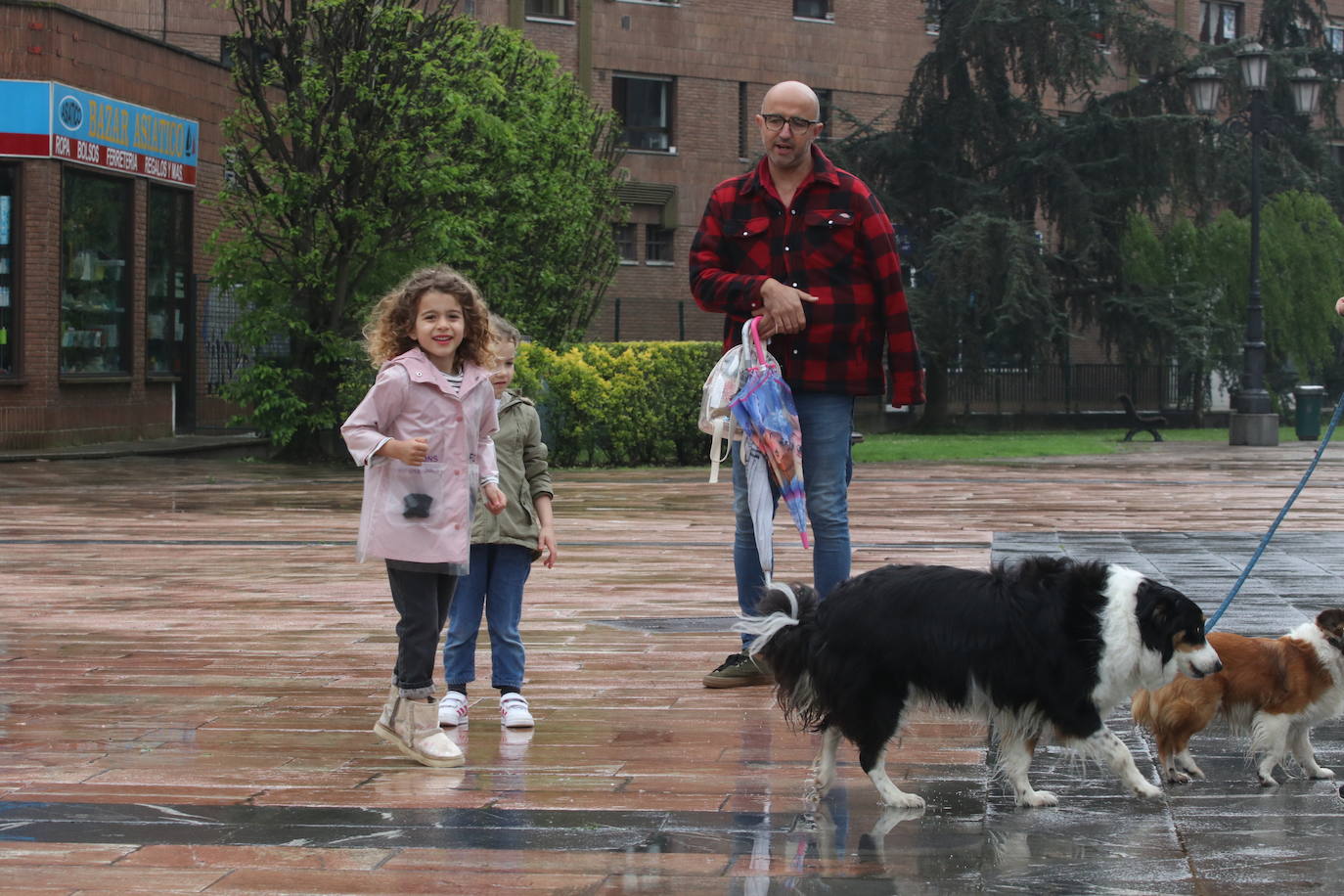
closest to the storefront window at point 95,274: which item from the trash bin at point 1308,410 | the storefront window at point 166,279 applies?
the storefront window at point 166,279

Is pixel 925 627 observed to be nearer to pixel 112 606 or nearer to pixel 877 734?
pixel 877 734

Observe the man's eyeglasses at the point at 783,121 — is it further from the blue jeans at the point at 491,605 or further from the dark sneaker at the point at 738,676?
the dark sneaker at the point at 738,676

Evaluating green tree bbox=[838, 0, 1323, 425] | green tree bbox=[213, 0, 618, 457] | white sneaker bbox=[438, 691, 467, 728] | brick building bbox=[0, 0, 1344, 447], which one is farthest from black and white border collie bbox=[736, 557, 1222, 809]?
green tree bbox=[838, 0, 1323, 425]

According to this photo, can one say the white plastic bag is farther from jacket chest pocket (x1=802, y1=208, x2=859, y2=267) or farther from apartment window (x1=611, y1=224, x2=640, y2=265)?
apartment window (x1=611, y1=224, x2=640, y2=265)

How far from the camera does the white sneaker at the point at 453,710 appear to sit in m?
6.00

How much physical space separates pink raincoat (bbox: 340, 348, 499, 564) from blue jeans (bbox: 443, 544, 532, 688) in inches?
24.4

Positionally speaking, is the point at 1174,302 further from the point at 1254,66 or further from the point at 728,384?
the point at 728,384

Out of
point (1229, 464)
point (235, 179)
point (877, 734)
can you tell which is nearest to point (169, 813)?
point (877, 734)

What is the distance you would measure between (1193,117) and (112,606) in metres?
31.3

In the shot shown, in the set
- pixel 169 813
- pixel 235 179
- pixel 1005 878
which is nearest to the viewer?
pixel 1005 878

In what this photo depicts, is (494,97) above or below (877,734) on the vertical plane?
A: above

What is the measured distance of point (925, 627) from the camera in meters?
4.83

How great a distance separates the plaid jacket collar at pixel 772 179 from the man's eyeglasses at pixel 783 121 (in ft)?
0.46

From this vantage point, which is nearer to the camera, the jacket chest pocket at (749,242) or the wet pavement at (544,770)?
the wet pavement at (544,770)
